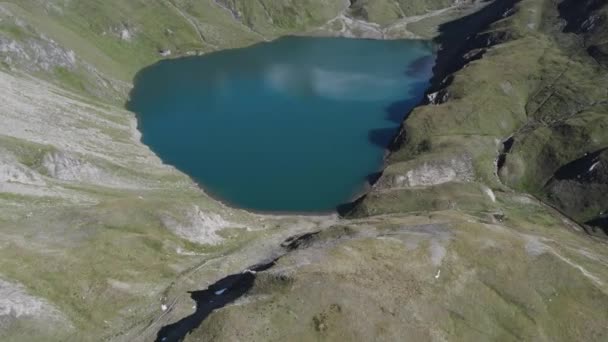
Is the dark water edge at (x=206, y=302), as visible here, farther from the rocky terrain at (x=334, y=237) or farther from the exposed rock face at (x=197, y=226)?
the exposed rock face at (x=197, y=226)

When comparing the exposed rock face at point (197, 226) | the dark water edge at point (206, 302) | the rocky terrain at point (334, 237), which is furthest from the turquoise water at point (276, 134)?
the dark water edge at point (206, 302)

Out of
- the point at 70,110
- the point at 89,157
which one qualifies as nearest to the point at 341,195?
the point at 89,157

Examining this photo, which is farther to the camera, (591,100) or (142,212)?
(591,100)

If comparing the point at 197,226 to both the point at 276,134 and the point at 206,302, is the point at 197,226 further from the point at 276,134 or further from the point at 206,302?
the point at 276,134

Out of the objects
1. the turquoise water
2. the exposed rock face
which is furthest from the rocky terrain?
the turquoise water

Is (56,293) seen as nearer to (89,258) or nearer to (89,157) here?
(89,258)

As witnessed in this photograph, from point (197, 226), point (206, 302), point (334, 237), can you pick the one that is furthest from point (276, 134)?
point (206, 302)

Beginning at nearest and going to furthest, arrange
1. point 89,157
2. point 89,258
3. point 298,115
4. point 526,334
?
point 526,334
point 89,258
point 89,157
point 298,115
